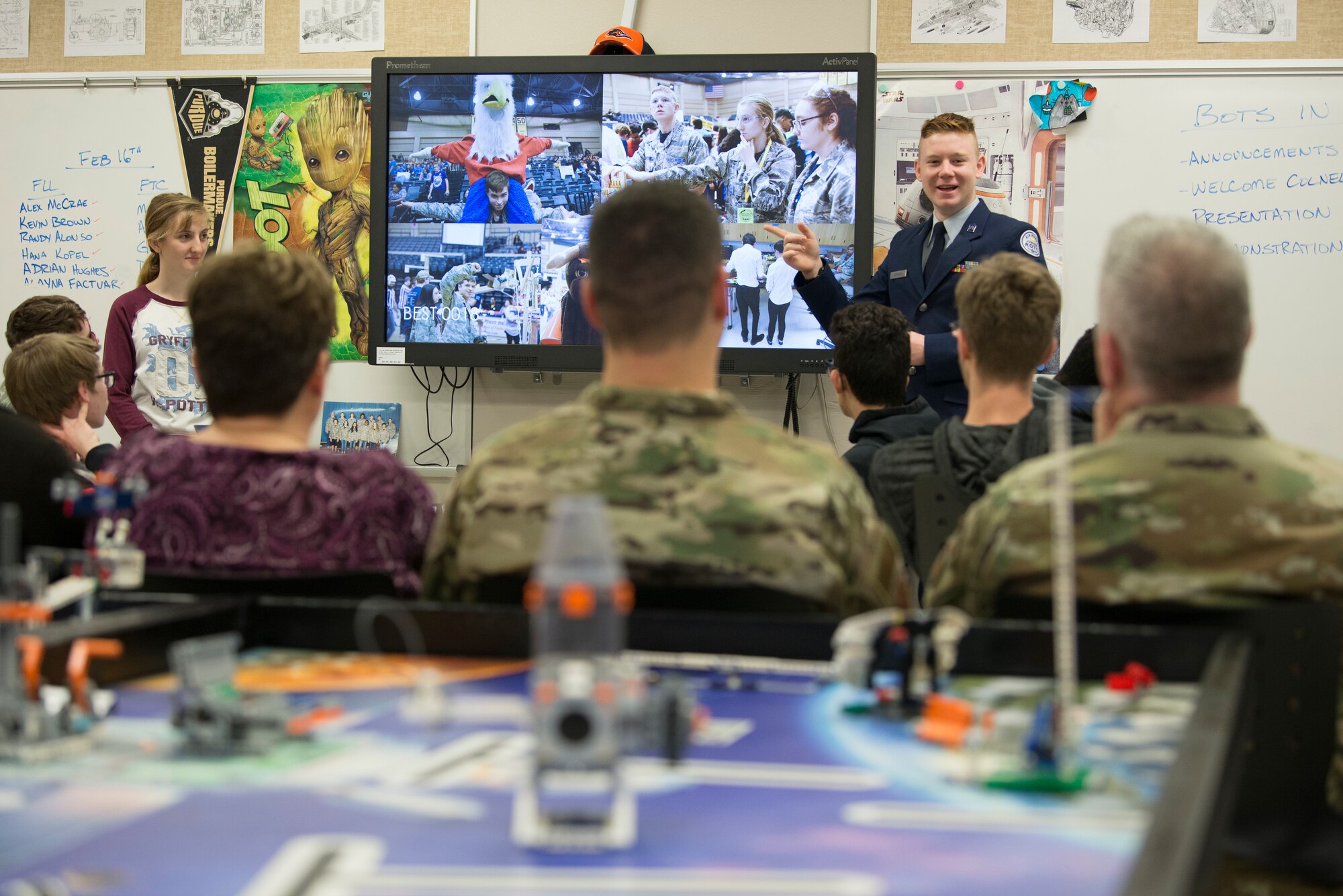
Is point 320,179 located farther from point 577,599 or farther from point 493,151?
point 577,599

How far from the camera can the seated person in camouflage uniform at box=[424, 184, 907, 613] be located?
1414 mm

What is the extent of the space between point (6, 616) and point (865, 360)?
7.62ft

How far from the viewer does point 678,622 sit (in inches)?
49.1

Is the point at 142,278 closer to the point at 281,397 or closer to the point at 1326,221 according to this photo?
the point at 281,397

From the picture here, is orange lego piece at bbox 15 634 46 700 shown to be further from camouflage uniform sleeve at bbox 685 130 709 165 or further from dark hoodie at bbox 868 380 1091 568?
camouflage uniform sleeve at bbox 685 130 709 165

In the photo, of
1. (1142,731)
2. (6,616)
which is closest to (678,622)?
(1142,731)

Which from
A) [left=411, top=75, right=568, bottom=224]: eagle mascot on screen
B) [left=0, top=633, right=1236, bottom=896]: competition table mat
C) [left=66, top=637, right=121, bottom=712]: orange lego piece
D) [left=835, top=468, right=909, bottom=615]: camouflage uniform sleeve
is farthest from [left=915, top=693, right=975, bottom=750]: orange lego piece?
[left=411, top=75, right=568, bottom=224]: eagle mascot on screen

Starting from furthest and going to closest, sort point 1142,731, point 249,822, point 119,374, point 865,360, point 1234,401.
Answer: point 119,374, point 865,360, point 1234,401, point 1142,731, point 249,822

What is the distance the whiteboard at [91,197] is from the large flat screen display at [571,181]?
15.5 inches

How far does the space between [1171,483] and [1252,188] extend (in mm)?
3444

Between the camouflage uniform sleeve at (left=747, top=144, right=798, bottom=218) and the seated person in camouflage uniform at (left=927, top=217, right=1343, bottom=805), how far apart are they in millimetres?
2890

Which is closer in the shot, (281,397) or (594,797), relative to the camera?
(594,797)

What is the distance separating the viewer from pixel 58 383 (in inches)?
115

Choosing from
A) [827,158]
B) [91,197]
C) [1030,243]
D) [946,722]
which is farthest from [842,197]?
[946,722]
